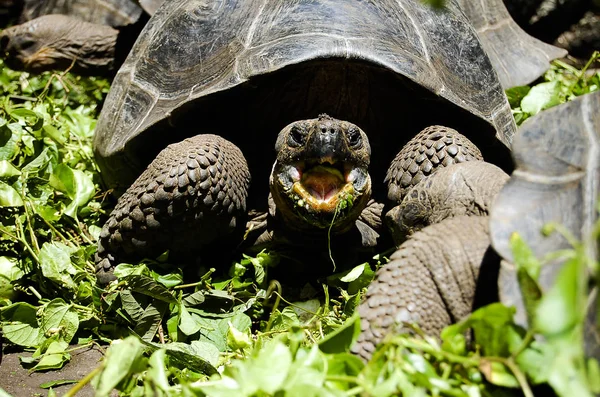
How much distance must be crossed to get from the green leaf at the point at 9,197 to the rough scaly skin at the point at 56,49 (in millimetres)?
2637

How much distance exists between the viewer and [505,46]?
506 centimetres

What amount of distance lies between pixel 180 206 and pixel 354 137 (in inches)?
30.6

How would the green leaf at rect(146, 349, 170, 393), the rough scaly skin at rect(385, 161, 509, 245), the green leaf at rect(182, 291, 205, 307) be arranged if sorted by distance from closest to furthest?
the green leaf at rect(146, 349, 170, 393), the rough scaly skin at rect(385, 161, 509, 245), the green leaf at rect(182, 291, 205, 307)

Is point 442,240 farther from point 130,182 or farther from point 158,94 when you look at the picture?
point 130,182

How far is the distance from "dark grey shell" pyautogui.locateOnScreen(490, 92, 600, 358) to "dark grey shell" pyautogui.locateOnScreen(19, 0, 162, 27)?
558 cm

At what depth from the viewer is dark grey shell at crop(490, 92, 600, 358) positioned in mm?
1913

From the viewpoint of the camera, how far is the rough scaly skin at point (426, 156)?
3268mm

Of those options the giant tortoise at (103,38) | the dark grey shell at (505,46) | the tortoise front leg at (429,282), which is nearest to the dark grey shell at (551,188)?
the tortoise front leg at (429,282)

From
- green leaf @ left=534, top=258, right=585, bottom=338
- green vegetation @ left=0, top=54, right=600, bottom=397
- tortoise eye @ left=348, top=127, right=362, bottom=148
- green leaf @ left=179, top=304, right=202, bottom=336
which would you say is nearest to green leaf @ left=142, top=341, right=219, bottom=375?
green vegetation @ left=0, top=54, right=600, bottom=397

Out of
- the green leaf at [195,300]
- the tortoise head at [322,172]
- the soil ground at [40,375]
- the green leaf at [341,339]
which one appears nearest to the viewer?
the green leaf at [341,339]

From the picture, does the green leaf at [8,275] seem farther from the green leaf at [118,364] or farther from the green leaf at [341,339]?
the green leaf at [341,339]

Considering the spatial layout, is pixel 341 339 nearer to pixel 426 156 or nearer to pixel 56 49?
pixel 426 156

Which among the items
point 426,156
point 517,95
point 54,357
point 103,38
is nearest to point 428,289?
point 426,156

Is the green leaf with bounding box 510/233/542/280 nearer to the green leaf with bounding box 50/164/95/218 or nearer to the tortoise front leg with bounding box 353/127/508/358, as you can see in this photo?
the tortoise front leg with bounding box 353/127/508/358
